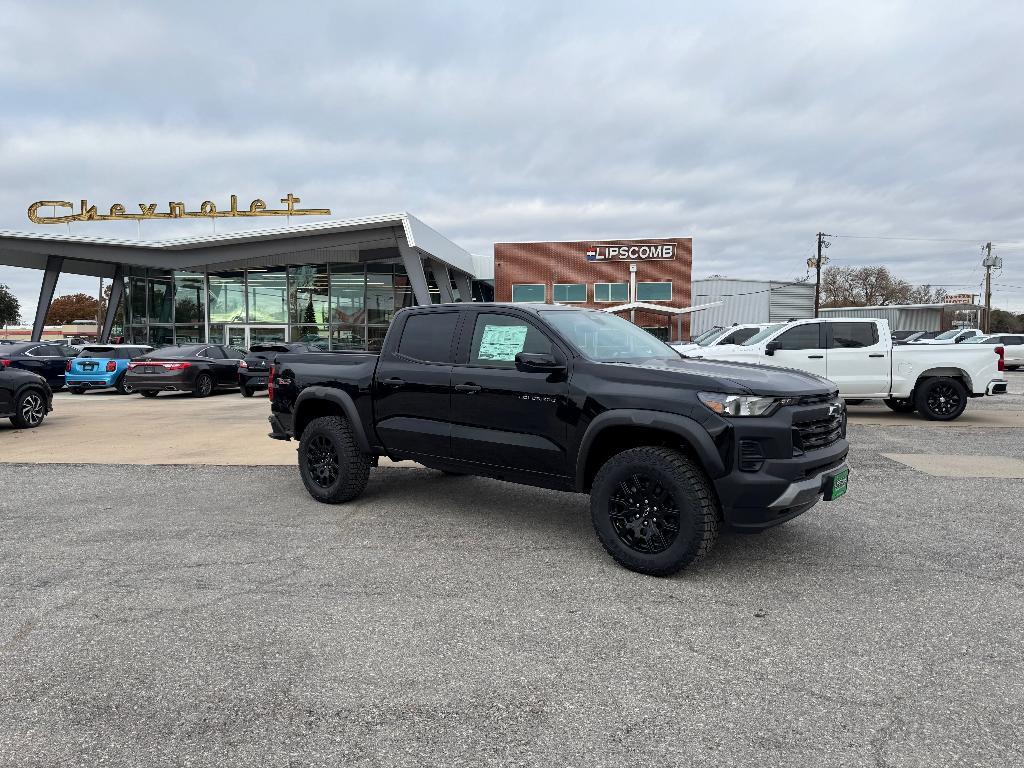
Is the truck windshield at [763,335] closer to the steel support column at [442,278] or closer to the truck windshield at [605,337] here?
the truck windshield at [605,337]

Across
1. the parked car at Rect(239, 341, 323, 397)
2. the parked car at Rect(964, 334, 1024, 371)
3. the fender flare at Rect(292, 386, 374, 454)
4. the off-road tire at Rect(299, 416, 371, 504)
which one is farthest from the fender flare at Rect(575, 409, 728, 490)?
the parked car at Rect(964, 334, 1024, 371)

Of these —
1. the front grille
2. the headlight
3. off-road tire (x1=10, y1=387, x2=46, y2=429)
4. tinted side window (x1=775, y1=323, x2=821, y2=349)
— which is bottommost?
off-road tire (x1=10, y1=387, x2=46, y2=429)

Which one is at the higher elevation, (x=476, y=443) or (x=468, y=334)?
(x=468, y=334)

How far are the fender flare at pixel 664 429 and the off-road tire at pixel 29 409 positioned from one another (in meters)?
11.0

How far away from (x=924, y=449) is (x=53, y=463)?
440 inches

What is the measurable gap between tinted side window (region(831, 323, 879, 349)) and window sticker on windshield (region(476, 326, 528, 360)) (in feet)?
29.7

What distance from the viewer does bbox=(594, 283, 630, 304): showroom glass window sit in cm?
3919

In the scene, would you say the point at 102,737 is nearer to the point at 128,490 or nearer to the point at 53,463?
the point at 128,490

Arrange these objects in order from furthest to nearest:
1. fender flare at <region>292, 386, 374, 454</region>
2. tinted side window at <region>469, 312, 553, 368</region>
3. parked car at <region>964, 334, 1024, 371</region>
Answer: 1. parked car at <region>964, 334, 1024, 371</region>
2. fender flare at <region>292, 386, 374, 454</region>
3. tinted side window at <region>469, 312, 553, 368</region>

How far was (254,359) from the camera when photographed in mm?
18516

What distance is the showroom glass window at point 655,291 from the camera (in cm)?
3891

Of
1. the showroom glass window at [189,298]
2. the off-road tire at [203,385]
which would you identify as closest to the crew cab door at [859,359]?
the off-road tire at [203,385]

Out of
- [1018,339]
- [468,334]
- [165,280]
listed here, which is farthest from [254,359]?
[1018,339]

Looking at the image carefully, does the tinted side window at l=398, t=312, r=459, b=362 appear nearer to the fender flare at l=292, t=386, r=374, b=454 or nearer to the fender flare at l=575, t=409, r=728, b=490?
the fender flare at l=292, t=386, r=374, b=454
